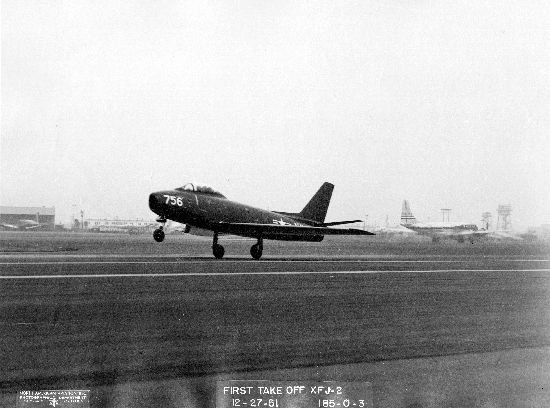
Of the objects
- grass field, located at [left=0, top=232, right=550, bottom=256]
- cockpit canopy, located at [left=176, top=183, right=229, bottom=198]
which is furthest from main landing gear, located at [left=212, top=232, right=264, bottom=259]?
grass field, located at [left=0, top=232, right=550, bottom=256]

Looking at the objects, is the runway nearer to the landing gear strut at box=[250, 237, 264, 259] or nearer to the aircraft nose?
the aircraft nose

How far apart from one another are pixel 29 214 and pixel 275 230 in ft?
438

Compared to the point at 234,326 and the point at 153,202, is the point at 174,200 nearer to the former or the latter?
the point at 153,202

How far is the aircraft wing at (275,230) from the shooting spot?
2703cm

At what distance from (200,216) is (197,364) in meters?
20.7

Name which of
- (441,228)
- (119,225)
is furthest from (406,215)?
(119,225)

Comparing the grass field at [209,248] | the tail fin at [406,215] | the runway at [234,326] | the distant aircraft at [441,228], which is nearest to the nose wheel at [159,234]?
the grass field at [209,248]

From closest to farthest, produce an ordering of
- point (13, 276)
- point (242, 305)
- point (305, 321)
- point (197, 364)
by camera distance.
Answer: point (197, 364) < point (305, 321) < point (242, 305) < point (13, 276)

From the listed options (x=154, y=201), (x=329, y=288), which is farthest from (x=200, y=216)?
(x=329, y=288)

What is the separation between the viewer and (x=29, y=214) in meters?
146

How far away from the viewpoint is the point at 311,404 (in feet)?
16.1

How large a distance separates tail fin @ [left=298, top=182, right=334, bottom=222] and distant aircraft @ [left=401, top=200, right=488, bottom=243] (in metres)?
56.7

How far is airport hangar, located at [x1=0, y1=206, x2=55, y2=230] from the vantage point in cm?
14262

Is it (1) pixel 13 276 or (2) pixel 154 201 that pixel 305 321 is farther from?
(2) pixel 154 201
